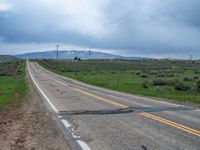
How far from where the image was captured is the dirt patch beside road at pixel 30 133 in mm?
8305

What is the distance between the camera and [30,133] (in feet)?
32.8

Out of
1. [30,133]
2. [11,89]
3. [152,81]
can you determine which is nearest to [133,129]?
[30,133]

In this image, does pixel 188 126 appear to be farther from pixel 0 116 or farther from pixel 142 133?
pixel 0 116

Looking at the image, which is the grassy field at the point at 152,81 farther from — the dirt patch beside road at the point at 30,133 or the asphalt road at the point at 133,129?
the dirt patch beside road at the point at 30,133

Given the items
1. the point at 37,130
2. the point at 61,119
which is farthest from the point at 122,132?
the point at 61,119

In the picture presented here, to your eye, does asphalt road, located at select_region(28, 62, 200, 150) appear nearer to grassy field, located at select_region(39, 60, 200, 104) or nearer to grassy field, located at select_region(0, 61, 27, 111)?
grassy field, located at select_region(0, 61, 27, 111)

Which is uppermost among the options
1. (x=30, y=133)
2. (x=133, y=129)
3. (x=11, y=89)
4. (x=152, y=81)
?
(x=133, y=129)

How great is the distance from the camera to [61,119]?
12.5m

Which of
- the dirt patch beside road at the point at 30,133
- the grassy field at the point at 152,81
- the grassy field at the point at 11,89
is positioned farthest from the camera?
the grassy field at the point at 152,81

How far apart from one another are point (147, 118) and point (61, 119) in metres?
3.14

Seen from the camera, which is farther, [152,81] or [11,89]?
[152,81]

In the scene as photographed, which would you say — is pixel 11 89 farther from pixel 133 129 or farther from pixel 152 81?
pixel 133 129

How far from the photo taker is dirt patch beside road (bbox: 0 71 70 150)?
8305 millimetres

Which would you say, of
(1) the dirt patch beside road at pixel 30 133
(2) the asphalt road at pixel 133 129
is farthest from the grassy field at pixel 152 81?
(1) the dirt patch beside road at pixel 30 133
